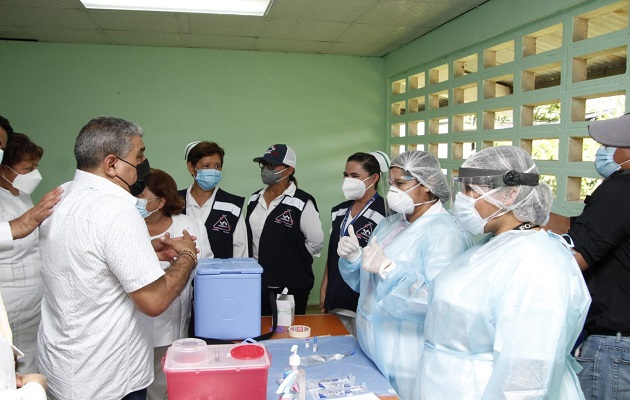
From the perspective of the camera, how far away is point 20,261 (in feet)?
7.61

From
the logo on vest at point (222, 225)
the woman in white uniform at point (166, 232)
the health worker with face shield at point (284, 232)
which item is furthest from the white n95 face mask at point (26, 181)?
the health worker with face shield at point (284, 232)

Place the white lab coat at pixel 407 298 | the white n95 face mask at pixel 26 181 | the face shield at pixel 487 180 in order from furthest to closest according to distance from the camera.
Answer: the white n95 face mask at pixel 26 181 → the white lab coat at pixel 407 298 → the face shield at pixel 487 180

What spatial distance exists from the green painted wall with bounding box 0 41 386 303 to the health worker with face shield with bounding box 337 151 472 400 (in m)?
2.66

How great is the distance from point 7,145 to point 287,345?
1.69m

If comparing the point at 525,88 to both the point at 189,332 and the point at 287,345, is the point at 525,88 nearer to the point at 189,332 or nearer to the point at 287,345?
the point at 287,345

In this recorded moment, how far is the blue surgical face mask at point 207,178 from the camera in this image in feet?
9.53

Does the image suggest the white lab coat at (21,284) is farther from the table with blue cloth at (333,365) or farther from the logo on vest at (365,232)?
the logo on vest at (365,232)

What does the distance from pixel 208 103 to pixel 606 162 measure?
3538 millimetres

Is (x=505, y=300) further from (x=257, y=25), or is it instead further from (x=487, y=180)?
(x=257, y=25)

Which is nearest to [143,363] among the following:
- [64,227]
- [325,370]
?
[64,227]

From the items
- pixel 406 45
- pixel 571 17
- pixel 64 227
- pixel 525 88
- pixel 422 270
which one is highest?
pixel 406 45

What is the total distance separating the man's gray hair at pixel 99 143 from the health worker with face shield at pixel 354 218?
1.46m

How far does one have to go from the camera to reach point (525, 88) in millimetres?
2838

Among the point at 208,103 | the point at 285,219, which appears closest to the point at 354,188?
the point at 285,219
